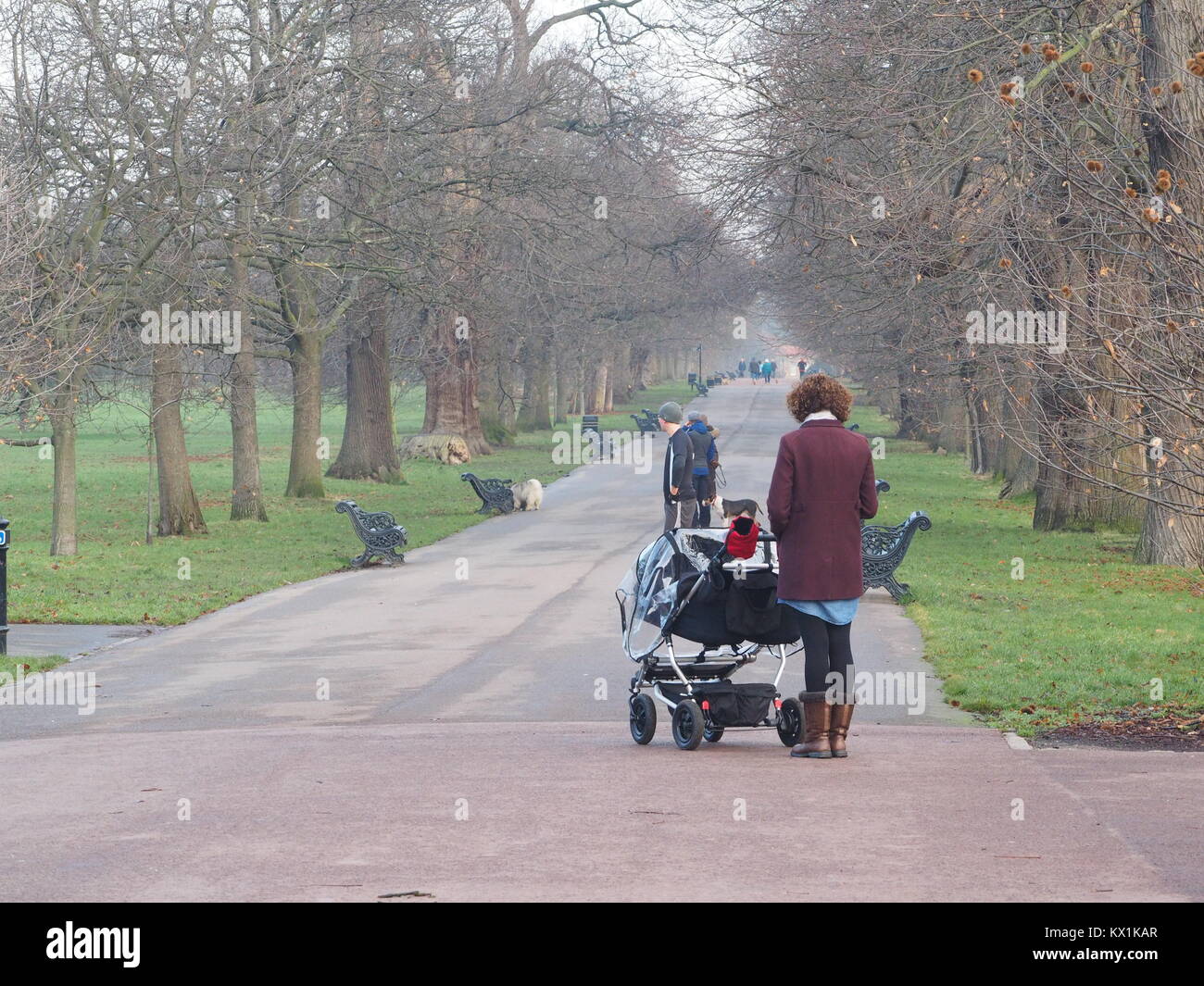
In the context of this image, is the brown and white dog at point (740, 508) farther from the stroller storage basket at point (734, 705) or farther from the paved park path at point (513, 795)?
the paved park path at point (513, 795)

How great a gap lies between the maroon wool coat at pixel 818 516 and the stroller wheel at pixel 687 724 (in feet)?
3.01

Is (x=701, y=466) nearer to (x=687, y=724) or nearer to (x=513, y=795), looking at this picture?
(x=687, y=724)

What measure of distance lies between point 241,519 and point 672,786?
852 inches

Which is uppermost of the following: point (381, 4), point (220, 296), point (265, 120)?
point (381, 4)

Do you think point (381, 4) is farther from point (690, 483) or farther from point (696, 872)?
point (696, 872)

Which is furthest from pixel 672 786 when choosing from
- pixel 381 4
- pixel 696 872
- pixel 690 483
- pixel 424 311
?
pixel 424 311

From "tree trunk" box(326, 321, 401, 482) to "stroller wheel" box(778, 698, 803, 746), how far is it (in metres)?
30.7

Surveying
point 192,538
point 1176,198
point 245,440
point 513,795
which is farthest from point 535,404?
point 513,795

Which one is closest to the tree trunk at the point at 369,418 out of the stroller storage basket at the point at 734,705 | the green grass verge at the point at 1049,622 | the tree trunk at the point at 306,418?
the tree trunk at the point at 306,418

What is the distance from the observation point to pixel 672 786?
803 centimetres

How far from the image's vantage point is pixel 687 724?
30.5ft

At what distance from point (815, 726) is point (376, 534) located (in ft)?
44.3

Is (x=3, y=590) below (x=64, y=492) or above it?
below

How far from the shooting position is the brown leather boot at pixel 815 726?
28.8ft
